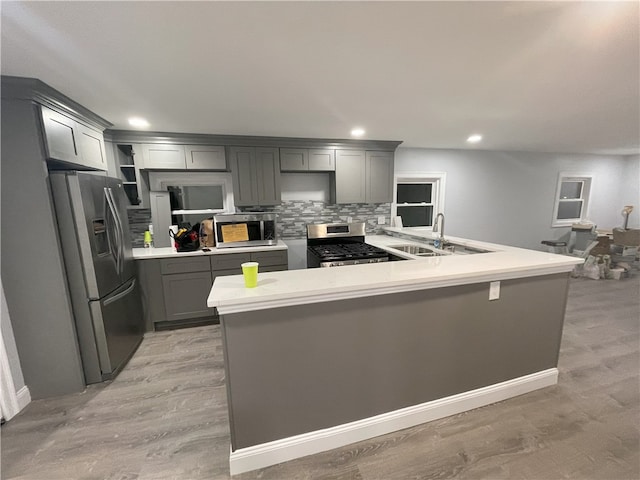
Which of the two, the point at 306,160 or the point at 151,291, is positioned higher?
the point at 306,160

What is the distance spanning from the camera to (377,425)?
1607 millimetres

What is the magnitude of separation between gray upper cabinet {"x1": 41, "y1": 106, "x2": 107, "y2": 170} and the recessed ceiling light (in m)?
0.30

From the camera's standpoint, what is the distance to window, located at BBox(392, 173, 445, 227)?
438 centimetres

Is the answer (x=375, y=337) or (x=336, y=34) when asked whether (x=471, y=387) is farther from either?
(x=336, y=34)

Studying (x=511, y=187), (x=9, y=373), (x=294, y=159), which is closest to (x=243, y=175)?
(x=294, y=159)

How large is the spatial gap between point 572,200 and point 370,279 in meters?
6.55

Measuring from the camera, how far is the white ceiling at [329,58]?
116 cm

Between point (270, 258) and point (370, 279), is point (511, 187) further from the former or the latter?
point (370, 279)

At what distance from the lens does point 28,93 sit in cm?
169

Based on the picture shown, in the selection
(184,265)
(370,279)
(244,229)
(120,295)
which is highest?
(244,229)

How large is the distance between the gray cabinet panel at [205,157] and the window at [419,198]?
2683 mm

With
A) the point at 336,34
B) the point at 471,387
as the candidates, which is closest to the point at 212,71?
the point at 336,34

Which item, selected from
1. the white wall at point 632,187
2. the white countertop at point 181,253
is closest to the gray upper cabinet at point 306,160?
the white countertop at point 181,253

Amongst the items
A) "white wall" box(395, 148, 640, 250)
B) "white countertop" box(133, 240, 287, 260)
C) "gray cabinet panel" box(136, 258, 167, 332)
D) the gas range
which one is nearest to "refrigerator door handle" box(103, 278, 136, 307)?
"gray cabinet panel" box(136, 258, 167, 332)
